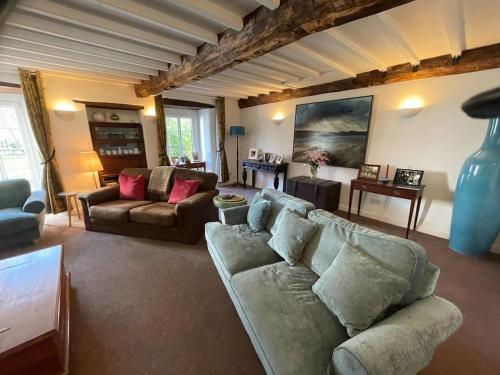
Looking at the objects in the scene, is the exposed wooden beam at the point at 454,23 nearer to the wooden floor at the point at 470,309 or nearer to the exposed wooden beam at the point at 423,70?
the exposed wooden beam at the point at 423,70

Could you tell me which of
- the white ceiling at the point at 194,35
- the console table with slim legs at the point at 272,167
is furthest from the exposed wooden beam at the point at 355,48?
the console table with slim legs at the point at 272,167

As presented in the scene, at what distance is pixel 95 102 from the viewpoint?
12.9ft

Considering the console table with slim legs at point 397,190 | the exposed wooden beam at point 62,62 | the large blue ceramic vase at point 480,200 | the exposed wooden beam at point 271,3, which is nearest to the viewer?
the exposed wooden beam at point 271,3

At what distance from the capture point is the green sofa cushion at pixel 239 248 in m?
1.72

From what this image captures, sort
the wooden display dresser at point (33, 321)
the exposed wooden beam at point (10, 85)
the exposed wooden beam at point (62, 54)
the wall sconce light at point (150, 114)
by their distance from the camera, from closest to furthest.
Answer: the wooden display dresser at point (33, 321)
the exposed wooden beam at point (62, 54)
the exposed wooden beam at point (10, 85)
the wall sconce light at point (150, 114)

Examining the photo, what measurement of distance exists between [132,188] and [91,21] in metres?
2.08

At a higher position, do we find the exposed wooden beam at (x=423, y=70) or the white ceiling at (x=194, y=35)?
the white ceiling at (x=194, y=35)

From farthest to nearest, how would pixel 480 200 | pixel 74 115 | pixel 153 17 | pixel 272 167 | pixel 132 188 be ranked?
1. pixel 272 167
2. pixel 74 115
3. pixel 132 188
4. pixel 480 200
5. pixel 153 17

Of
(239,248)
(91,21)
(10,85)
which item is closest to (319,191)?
(239,248)

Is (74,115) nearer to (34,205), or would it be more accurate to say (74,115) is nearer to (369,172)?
(34,205)

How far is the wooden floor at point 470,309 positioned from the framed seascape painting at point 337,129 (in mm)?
1711

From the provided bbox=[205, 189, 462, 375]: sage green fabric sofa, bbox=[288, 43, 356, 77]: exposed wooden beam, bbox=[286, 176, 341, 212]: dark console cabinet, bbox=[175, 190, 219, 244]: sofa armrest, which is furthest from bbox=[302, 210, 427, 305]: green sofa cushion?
bbox=[286, 176, 341, 212]: dark console cabinet

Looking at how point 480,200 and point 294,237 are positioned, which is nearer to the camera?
point 294,237

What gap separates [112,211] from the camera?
2.88m
